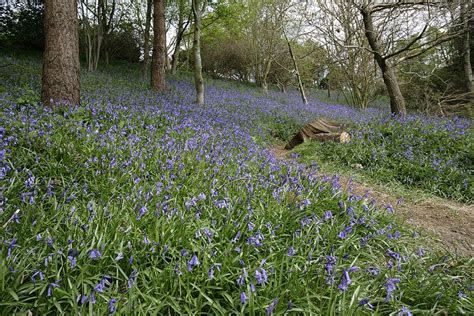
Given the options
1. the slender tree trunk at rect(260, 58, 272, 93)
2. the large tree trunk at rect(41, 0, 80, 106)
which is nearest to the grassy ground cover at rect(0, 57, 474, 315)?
the large tree trunk at rect(41, 0, 80, 106)

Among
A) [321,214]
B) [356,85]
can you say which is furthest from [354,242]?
[356,85]

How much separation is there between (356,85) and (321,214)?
15.9 m

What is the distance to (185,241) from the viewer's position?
7.77ft

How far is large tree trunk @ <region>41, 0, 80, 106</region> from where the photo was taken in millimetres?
5887

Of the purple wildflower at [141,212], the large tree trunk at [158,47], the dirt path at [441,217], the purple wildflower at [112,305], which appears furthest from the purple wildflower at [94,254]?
the large tree trunk at [158,47]

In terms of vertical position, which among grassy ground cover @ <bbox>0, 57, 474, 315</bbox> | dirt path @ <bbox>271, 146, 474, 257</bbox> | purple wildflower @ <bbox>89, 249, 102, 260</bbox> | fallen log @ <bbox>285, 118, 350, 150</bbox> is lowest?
dirt path @ <bbox>271, 146, 474, 257</bbox>

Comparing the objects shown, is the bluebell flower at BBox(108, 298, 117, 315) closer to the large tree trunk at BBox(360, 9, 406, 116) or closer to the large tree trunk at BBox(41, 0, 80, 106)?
the large tree trunk at BBox(41, 0, 80, 106)

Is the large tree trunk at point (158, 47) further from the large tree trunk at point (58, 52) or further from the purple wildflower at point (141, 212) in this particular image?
the purple wildflower at point (141, 212)

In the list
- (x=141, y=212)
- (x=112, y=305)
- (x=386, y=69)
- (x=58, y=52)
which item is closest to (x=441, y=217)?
(x=141, y=212)

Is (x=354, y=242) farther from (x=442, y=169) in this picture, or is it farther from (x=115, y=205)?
(x=442, y=169)

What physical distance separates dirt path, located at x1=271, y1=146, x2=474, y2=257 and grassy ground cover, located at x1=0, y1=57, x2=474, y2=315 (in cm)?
64

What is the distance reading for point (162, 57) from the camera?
426 inches

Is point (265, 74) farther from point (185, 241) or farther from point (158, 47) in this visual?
point (185, 241)

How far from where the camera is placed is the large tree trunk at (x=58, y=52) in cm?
589
